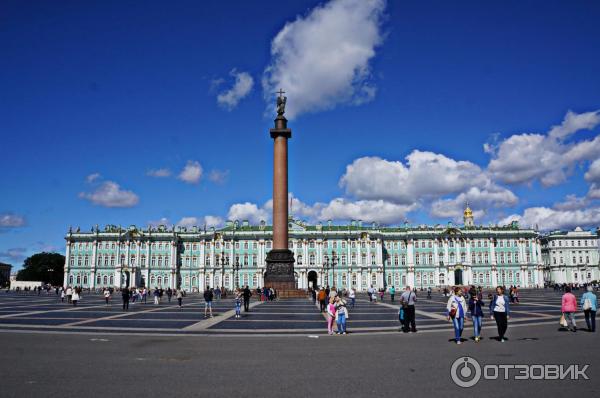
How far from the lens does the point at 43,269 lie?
422 feet

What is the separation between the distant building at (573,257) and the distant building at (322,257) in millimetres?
30344

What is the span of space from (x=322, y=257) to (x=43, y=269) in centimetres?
7305

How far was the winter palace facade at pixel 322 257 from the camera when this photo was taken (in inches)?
4353

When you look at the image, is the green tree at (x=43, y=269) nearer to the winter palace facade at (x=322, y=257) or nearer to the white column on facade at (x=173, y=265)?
the winter palace facade at (x=322, y=257)

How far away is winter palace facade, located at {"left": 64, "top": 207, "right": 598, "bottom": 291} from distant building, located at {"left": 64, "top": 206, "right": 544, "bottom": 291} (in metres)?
0.22

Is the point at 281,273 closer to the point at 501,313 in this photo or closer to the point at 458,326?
the point at 501,313

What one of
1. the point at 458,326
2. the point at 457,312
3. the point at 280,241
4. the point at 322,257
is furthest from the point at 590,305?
the point at 322,257

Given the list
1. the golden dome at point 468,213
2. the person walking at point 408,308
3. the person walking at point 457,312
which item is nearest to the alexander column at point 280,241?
the person walking at point 408,308

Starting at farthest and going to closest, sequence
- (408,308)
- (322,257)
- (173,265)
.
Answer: (173,265), (322,257), (408,308)

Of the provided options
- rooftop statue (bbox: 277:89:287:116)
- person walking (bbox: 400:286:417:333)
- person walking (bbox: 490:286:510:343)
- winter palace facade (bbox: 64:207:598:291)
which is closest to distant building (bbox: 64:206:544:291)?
winter palace facade (bbox: 64:207:598:291)

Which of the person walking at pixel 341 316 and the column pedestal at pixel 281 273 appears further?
the column pedestal at pixel 281 273

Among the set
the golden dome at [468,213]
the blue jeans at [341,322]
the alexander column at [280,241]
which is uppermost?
the golden dome at [468,213]

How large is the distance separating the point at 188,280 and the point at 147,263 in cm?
992

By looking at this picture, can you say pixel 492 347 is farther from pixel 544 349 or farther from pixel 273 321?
pixel 273 321
